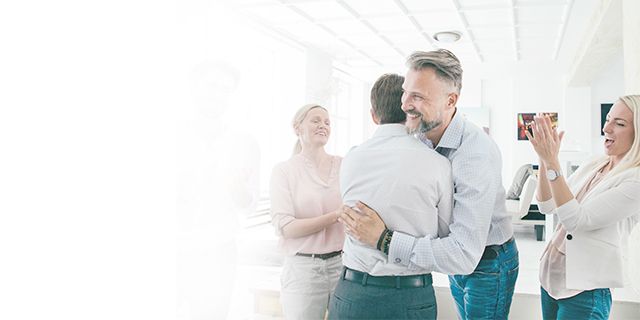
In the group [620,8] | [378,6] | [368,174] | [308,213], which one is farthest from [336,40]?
[368,174]

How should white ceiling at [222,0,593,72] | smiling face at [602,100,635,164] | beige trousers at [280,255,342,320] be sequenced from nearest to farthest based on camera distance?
smiling face at [602,100,635,164]
beige trousers at [280,255,342,320]
white ceiling at [222,0,593,72]

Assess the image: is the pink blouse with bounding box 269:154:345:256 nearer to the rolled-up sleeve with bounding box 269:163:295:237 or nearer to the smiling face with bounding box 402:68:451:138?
the rolled-up sleeve with bounding box 269:163:295:237

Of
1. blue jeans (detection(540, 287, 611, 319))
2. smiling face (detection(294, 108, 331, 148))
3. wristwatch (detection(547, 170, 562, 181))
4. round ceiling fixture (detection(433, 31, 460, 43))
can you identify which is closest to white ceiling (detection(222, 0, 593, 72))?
round ceiling fixture (detection(433, 31, 460, 43))

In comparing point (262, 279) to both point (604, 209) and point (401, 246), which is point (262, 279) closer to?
point (401, 246)

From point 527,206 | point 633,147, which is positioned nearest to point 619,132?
point 633,147

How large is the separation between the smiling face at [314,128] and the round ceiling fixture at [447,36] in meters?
3.63

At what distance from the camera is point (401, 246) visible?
1.03 metres

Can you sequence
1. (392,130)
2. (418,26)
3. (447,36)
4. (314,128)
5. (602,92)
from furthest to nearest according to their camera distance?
(602,92) < (447,36) < (418,26) < (314,128) < (392,130)

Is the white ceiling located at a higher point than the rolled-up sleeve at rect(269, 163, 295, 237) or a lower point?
higher

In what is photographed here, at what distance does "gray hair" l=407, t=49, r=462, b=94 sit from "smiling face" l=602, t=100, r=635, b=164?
2.06 ft

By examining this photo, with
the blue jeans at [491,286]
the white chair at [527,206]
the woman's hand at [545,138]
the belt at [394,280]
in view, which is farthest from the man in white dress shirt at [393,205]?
the white chair at [527,206]

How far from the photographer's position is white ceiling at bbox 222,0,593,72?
4.17 metres

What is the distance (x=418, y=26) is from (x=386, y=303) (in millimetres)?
4261

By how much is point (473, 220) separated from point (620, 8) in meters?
3.63
